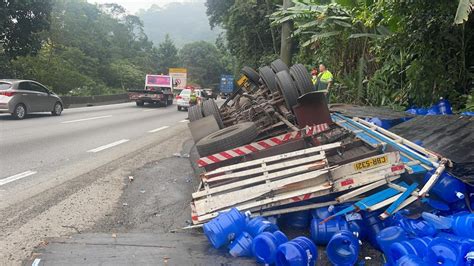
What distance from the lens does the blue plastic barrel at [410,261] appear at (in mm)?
3145

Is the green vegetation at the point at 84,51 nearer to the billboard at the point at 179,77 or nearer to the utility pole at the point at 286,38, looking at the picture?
the billboard at the point at 179,77

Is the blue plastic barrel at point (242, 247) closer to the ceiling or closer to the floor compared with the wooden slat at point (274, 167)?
closer to the floor

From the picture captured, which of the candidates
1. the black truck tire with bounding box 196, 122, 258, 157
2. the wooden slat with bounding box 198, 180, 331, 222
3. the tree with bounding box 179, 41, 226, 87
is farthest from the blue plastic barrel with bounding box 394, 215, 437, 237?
the tree with bounding box 179, 41, 226, 87

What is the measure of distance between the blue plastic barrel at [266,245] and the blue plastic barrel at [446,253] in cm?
116

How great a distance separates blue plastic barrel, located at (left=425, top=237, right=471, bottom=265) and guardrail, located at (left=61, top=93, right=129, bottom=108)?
2435cm

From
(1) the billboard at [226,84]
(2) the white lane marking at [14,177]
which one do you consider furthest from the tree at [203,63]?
(2) the white lane marking at [14,177]

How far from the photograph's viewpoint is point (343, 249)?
12.3 ft

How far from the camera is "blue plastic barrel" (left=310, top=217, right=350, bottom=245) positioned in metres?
4.10

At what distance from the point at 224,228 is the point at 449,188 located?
2428 mm

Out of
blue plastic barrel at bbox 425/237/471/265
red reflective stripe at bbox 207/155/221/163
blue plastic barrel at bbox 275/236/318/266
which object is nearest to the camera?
blue plastic barrel at bbox 425/237/471/265

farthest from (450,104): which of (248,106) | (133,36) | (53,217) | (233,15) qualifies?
(133,36)

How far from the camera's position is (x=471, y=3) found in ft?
19.1

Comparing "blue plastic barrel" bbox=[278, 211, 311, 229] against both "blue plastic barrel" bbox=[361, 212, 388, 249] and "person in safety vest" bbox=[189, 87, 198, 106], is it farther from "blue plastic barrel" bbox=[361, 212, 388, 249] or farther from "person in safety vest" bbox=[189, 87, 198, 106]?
"person in safety vest" bbox=[189, 87, 198, 106]

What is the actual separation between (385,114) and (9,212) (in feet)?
21.7
